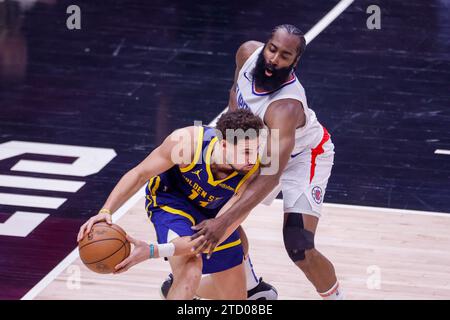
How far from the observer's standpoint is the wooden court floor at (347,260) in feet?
26.1

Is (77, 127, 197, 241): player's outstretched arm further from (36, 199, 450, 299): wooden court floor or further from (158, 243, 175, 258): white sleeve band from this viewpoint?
(36, 199, 450, 299): wooden court floor

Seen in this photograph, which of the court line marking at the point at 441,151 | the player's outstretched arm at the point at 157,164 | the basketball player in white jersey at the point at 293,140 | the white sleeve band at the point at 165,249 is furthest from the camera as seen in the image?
the court line marking at the point at 441,151

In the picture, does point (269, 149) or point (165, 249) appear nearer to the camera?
point (165, 249)

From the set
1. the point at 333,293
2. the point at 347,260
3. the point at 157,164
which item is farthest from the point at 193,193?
the point at 347,260

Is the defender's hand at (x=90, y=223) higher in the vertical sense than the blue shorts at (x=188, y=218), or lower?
higher

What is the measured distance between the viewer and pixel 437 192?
9820 mm

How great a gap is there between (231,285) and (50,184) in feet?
10.1

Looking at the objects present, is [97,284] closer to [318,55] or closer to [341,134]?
[341,134]

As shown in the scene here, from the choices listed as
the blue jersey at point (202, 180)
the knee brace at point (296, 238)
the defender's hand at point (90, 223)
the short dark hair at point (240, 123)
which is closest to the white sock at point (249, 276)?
the knee brace at point (296, 238)

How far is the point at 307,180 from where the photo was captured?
25.1 feet

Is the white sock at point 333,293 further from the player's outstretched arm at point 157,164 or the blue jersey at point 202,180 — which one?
the player's outstretched arm at point 157,164

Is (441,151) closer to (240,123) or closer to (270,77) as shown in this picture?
(270,77)

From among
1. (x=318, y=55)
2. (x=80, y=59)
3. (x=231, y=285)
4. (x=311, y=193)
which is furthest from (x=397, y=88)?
(x=231, y=285)

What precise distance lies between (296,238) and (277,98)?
969 mm
